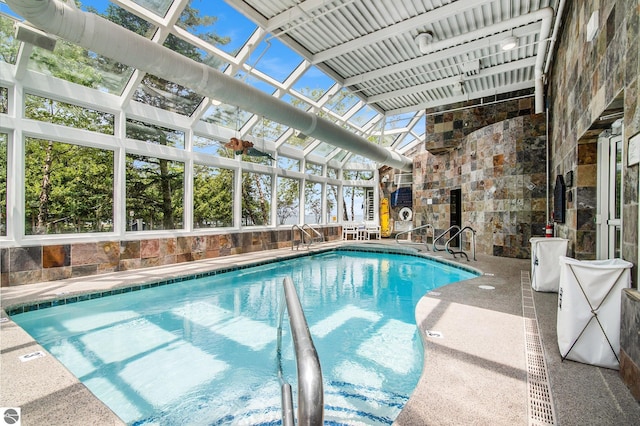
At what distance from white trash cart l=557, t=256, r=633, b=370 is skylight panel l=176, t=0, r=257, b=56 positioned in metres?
5.76

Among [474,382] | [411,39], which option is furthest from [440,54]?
[474,382]

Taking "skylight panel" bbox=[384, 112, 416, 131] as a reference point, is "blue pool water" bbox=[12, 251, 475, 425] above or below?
below

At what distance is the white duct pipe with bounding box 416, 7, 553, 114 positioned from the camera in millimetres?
5129

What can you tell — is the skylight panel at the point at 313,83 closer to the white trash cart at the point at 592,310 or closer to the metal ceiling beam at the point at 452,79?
the metal ceiling beam at the point at 452,79

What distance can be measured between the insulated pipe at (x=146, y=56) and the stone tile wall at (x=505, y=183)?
455 centimetres

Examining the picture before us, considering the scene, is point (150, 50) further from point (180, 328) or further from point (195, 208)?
point (195, 208)

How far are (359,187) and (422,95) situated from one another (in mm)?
4881

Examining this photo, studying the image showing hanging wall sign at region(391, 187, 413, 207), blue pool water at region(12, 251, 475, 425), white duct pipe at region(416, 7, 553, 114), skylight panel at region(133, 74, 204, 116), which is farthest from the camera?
hanging wall sign at region(391, 187, 413, 207)

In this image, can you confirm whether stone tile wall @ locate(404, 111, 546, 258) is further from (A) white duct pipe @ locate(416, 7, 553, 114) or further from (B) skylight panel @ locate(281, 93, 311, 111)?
(B) skylight panel @ locate(281, 93, 311, 111)

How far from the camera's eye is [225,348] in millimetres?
3223

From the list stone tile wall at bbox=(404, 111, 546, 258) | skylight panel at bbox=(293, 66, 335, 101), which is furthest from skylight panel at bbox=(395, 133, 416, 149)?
skylight panel at bbox=(293, 66, 335, 101)

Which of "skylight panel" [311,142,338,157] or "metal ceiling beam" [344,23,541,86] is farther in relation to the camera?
"skylight panel" [311,142,338,157]

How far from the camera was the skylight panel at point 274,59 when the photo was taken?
6.03 meters

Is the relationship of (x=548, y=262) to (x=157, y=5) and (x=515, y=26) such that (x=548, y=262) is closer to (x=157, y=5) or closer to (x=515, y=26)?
(x=515, y=26)
